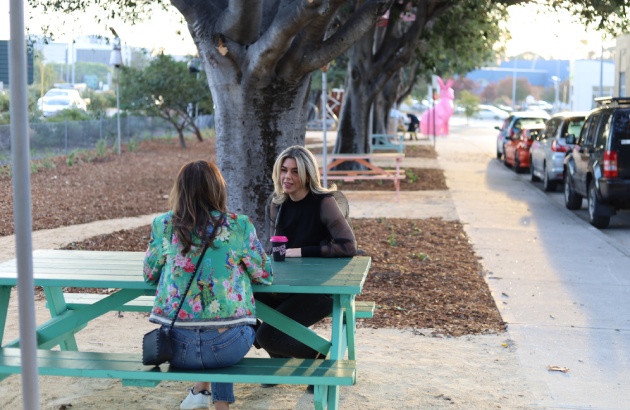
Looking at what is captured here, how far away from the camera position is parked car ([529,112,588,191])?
19.4 metres

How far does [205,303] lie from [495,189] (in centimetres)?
1625

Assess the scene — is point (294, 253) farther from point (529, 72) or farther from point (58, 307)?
point (529, 72)

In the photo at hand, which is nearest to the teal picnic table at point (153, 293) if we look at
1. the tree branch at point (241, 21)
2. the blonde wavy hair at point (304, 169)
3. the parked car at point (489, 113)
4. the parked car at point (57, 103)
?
the blonde wavy hair at point (304, 169)

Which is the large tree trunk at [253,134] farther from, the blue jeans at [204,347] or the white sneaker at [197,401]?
the blue jeans at [204,347]

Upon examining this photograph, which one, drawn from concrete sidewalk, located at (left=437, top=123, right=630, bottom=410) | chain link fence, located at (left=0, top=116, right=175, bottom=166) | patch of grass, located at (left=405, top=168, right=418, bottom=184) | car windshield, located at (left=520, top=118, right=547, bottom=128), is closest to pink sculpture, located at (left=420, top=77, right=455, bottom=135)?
car windshield, located at (left=520, top=118, right=547, bottom=128)

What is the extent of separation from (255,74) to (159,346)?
4.49 metres

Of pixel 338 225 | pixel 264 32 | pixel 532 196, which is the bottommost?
pixel 532 196

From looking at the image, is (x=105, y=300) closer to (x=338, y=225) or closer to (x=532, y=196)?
(x=338, y=225)

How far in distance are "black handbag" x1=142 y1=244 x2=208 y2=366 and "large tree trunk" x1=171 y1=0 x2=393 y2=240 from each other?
4.11 meters

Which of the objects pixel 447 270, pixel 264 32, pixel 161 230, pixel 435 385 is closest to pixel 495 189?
pixel 447 270

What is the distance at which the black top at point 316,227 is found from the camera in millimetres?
5812

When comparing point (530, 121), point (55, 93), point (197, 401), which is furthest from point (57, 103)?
point (197, 401)

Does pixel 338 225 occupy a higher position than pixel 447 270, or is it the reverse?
pixel 338 225

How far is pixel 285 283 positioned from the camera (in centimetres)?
506
